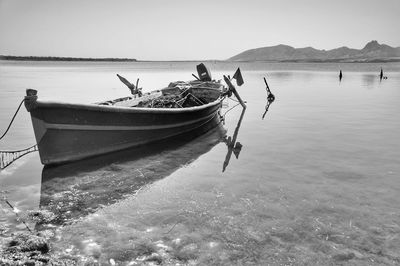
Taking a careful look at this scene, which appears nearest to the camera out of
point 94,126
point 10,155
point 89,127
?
point 89,127

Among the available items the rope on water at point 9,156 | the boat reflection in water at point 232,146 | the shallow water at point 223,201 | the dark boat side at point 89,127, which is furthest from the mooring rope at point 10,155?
the boat reflection in water at point 232,146

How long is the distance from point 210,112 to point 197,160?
19.5 feet

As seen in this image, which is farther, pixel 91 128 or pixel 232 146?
pixel 232 146

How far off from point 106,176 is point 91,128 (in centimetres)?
183

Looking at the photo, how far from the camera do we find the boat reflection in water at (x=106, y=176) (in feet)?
23.5

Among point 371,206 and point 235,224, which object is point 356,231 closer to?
point 371,206

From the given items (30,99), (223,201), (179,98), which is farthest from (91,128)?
(179,98)

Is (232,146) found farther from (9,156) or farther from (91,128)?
(9,156)

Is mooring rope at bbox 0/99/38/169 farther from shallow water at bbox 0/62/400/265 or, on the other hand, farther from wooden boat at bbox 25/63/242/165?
wooden boat at bbox 25/63/242/165

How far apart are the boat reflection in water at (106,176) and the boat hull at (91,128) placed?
12.4 inches

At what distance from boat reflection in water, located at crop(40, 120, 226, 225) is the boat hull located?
12.4 inches

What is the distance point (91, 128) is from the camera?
33.1ft

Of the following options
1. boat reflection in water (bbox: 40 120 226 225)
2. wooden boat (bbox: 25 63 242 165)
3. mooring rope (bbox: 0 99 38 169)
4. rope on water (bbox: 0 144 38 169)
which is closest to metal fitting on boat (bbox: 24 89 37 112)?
wooden boat (bbox: 25 63 242 165)

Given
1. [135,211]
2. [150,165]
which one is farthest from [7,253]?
[150,165]
